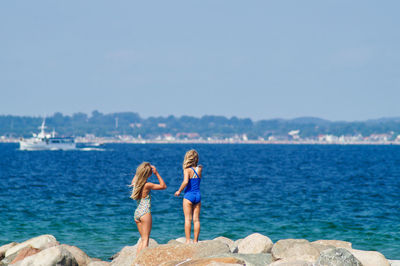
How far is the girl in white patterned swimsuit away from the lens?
11125 millimetres

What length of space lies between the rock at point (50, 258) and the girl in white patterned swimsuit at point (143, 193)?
1800 mm

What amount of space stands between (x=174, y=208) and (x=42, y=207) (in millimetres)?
6435

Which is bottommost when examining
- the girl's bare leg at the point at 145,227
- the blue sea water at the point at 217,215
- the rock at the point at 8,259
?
the blue sea water at the point at 217,215

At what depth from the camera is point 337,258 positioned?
11.1 metres

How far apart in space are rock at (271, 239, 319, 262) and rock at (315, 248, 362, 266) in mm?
944

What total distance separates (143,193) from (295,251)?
3691 millimetres

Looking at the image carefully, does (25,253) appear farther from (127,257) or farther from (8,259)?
(127,257)

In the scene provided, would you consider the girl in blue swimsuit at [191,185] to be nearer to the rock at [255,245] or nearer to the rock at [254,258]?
the rock at [254,258]

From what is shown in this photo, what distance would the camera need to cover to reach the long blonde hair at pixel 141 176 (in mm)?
11070

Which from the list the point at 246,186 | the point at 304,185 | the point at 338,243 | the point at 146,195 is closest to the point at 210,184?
the point at 246,186

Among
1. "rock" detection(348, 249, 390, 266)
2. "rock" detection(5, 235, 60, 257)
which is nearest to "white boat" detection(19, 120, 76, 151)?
"rock" detection(5, 235, 60, 257)

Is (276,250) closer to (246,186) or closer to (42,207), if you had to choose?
(42,207)

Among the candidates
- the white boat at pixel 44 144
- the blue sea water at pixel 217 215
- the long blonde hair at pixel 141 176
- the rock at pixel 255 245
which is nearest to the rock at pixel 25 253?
the blue sea water at pixel 217 215

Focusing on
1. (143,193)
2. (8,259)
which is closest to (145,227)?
(143,193)
